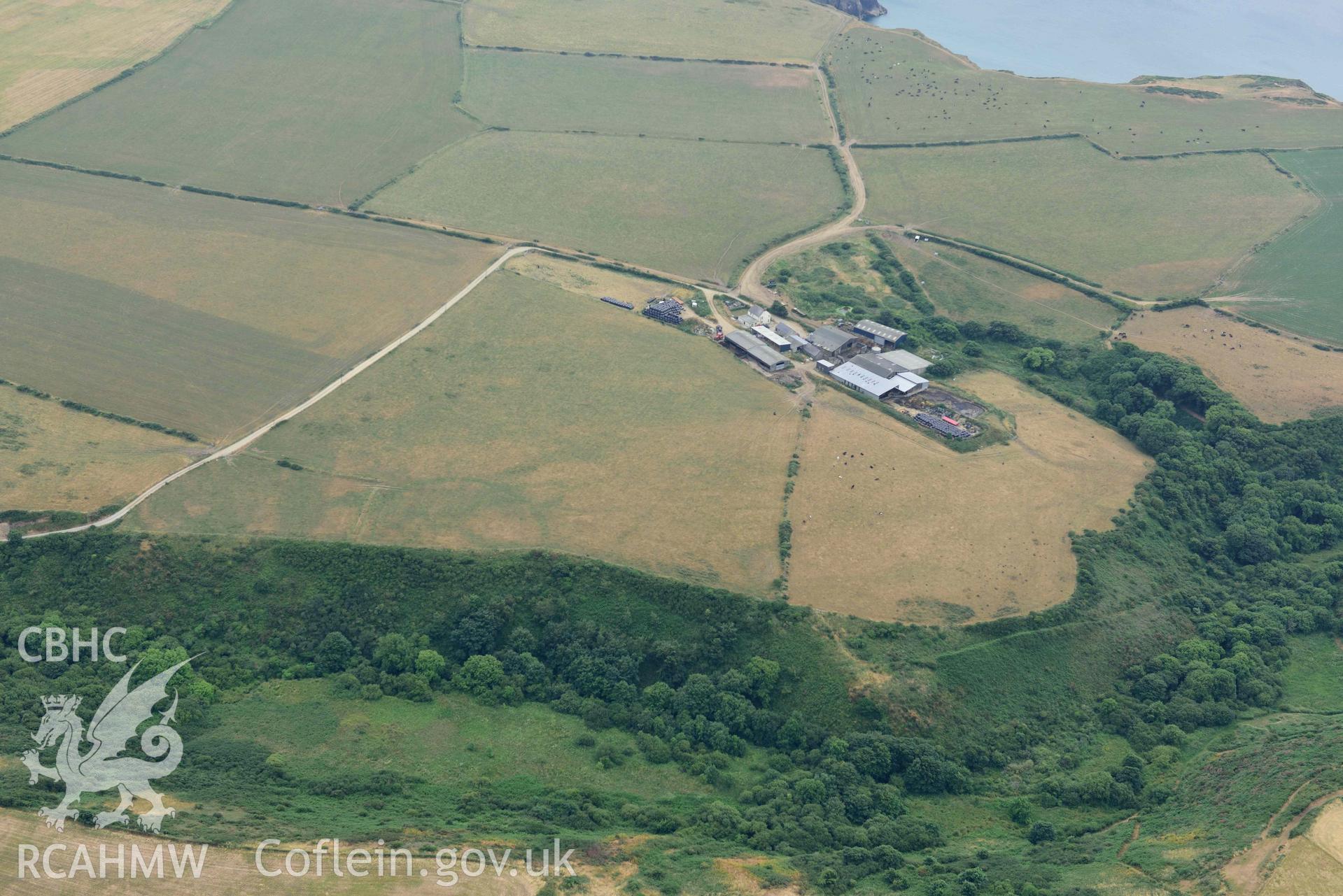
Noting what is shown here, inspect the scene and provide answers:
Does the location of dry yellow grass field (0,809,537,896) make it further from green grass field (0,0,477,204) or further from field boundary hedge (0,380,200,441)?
green grass field (0,0,477,204)

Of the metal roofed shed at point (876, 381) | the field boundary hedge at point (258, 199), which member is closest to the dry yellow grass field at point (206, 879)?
the metal roofed shed at point (876, 381)

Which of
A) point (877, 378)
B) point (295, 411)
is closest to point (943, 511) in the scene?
point (877, 378)

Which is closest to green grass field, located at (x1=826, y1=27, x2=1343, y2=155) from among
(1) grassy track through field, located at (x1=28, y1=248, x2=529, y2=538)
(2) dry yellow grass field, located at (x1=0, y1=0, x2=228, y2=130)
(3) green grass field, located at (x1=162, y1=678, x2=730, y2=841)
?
(1) grassy track through field, located at (x1=28, y1=248, x2=529, y2=538)

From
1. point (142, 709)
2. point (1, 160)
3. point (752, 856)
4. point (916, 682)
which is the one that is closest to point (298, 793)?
point (142, 709)

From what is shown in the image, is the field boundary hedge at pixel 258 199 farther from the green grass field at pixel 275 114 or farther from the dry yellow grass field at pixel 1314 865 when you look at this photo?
the dry yellow grass field at pixel 1314 865

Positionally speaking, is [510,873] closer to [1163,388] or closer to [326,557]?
[326,557]
